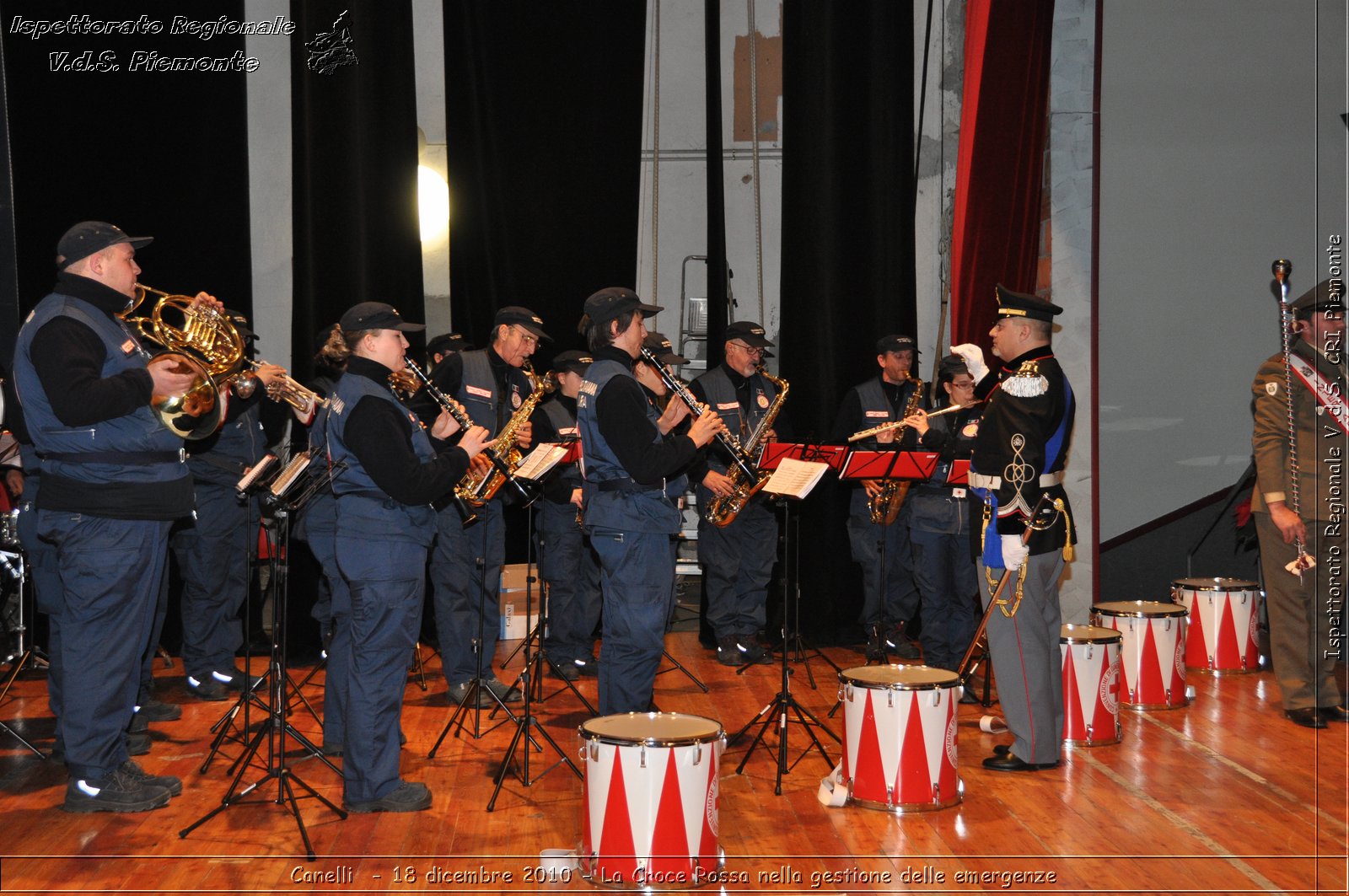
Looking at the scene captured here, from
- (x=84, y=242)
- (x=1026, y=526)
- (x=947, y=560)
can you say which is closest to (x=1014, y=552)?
(x=1026, y=526)

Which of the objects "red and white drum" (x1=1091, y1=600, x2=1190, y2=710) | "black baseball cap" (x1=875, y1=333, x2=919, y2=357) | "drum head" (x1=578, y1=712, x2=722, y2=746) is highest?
"black baseball cap" (x1=875, y1=333, x2=919, y2=357)

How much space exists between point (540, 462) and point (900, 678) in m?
1.63

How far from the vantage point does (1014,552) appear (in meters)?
4.57

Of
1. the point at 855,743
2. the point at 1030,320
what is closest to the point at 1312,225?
the point at 1030,320

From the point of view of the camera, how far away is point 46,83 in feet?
22.5

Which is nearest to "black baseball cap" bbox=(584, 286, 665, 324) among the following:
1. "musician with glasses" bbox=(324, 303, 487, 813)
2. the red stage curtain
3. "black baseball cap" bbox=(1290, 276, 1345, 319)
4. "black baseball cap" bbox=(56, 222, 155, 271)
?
"musician with glasses" bbox=(324, 303, 487, 813)

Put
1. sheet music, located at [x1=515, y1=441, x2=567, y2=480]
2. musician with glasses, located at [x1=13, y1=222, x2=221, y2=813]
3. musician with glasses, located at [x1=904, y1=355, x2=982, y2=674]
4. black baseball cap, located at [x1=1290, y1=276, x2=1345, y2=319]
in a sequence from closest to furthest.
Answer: musician with glasses, located at [x1=13, y1=222, x2=221, y2=813], sheet music, located at [x1=515, y1=441, x2=567, y2=480], black baseball cap, located at [x1=1290, y1=276, x2=1345, y2=319], musician with glasses, located at [x1=904, y1=355, x2=982, y2=674]

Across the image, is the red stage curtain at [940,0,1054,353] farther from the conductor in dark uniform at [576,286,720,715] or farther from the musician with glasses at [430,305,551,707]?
the conductor in dark uniform at [576,286,720,715]

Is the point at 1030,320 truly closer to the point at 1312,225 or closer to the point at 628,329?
the point at 628,329

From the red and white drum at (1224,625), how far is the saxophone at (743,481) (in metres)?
2.61

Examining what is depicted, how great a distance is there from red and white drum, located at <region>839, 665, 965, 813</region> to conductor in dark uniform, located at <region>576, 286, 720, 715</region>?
808 millimetres

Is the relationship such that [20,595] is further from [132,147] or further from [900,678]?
[900,678]

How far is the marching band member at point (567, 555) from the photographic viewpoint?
636 centimetres

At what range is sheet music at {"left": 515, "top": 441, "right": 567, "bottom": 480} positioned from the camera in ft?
14.4
